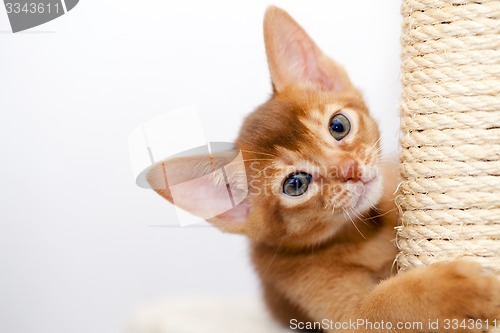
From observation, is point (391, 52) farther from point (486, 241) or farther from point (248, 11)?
point (486, 241)

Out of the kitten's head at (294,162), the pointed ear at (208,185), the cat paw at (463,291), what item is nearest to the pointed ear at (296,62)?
the kitten's head at (294,162)

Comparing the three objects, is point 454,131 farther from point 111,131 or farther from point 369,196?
point 111,131

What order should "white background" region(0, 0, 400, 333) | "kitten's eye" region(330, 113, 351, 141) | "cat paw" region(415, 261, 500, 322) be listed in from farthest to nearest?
"white background" region(0, 0, 400, 333) → "kitten's eye" region(330, 113, 351, 141) → "cat paw" region(415, 261, 500, 322)

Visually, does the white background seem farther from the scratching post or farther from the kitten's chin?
the scratching post

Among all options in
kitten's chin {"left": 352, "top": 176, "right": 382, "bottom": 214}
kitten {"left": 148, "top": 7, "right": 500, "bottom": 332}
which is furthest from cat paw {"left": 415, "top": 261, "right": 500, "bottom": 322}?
kitten's chin {"left": 352, "top": 176, "right": 382, "bottom": 214}

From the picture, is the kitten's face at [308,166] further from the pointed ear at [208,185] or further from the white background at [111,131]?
the white background at [111,131]

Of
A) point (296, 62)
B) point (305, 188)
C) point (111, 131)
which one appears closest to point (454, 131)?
point (305, 188)
